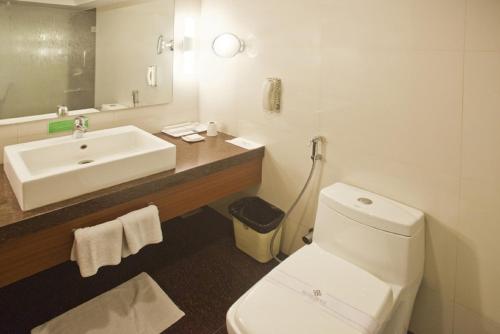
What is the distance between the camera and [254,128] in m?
2.13

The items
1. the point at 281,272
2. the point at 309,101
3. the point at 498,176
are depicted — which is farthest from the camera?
the point at 309,101

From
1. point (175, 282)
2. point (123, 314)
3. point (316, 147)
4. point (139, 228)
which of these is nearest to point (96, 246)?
point (139, 228)

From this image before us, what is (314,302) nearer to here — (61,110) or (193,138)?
(193,138)

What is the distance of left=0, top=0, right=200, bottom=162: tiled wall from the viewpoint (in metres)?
1.81

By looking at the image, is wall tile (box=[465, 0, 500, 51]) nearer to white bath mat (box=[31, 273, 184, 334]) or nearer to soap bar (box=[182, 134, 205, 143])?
soap bar (box=[182, 134, 205, 143])

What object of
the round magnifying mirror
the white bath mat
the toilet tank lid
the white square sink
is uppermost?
the round magnifying mirror

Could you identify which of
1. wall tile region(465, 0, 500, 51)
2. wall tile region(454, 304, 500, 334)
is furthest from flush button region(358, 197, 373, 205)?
wall tile region(465, 0, 500, 51)

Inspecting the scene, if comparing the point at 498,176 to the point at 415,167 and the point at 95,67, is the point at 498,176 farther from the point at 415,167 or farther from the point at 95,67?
the point at 95,67

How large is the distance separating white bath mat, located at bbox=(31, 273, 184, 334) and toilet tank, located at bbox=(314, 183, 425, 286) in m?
0.90

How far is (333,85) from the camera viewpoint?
167 centimetres

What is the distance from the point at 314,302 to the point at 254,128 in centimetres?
117

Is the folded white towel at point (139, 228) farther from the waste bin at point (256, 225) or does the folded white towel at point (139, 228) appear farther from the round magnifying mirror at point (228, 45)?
the round magnifying mirror at point (228, 45)

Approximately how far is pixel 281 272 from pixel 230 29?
151cm

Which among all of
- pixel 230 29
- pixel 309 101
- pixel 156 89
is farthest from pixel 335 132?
pixel 156 89
